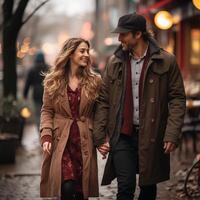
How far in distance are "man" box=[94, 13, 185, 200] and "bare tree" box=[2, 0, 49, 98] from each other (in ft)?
21.6

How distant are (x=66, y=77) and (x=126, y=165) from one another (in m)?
1.02

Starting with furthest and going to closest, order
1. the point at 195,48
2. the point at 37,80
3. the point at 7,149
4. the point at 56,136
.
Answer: the point at 195,48, the point at 37,80, the point at 7,149, the point at 56,136

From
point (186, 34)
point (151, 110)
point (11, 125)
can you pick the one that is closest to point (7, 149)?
point (11, 125)

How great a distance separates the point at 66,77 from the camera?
5.67 meters

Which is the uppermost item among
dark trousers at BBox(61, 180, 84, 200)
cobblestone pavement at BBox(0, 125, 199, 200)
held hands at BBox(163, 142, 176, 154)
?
held hands at BBox(163, 142, 176, 154)

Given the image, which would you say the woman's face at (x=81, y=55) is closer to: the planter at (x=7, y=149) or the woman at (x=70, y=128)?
the woman at (x=70, y=128)

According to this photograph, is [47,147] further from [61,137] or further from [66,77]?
[66,77]

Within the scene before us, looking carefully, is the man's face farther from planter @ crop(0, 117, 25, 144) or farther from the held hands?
planter @ crop(0, 117, 25, 144)

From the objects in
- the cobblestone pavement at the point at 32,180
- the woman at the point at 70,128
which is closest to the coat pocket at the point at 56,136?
the woman at the point at 70,128

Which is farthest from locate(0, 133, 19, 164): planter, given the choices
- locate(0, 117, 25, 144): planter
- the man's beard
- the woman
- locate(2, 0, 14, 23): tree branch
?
the man's beard

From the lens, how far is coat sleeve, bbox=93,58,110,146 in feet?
17.9

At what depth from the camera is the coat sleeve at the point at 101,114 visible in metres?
5.46

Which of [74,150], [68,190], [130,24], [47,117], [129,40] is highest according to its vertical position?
[130,24]

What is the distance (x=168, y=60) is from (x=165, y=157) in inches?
35.3
